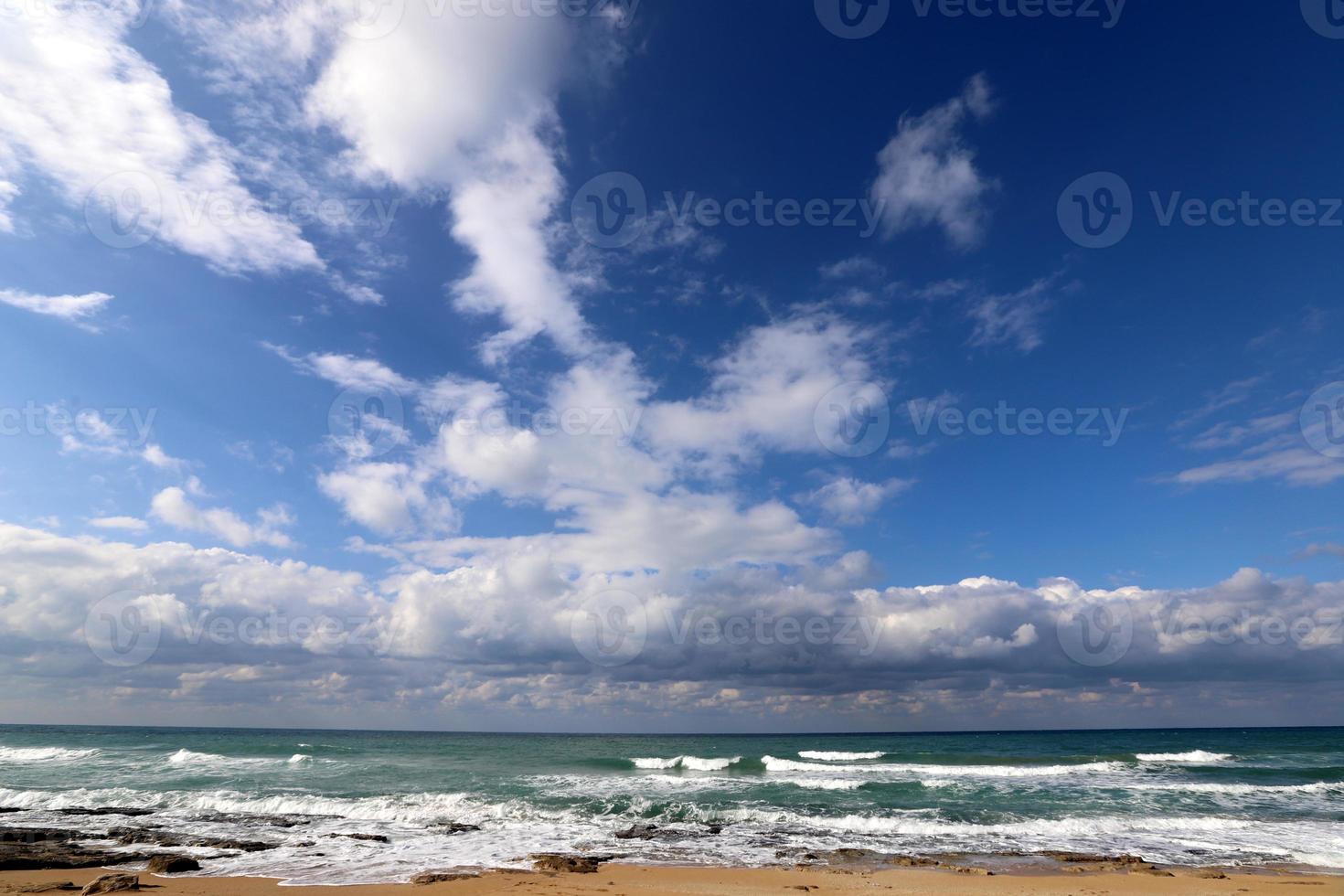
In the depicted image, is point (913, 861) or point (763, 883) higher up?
point (763, 883)

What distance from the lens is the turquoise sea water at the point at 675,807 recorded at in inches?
661

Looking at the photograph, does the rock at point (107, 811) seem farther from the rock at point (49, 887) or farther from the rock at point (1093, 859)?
the rock at point (1093, 859)

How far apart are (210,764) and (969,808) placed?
131 feet

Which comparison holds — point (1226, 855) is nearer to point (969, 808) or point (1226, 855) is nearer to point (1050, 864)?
point (1050, 864)

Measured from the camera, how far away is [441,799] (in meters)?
24.5

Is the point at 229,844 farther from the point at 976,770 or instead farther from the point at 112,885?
the point at 976,770

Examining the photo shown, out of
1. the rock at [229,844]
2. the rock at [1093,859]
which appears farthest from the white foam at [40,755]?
the rock at [1093,859]

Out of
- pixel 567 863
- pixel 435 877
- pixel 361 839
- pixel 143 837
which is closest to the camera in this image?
pixel 435 877

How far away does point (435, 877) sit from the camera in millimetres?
13344

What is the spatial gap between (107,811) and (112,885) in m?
13.7

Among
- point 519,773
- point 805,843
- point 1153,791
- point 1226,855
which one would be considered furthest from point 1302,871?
point 519,773

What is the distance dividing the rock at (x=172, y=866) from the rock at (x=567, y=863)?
7290 mm

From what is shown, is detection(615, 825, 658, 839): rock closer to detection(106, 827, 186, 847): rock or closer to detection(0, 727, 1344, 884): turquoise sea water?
detection(0, 727, 1344, 884): turquoise sea water

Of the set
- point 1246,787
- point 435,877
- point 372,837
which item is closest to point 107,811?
point 372,837
